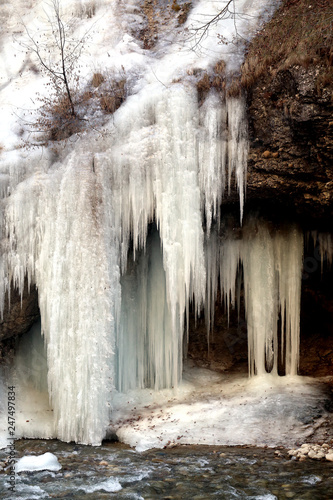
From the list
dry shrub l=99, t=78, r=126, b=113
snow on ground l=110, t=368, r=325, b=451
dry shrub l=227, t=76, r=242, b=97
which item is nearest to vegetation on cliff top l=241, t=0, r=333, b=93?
dry shrub l=227, t=76, r=242, b=97

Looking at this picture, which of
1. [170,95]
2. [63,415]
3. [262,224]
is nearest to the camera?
[63,415]

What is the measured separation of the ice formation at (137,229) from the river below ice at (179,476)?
1.13 metres

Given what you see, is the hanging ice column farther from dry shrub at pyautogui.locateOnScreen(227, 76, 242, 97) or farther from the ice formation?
dry shrub at pyautogui.locateOnScreen(227, 76, 242, 97)

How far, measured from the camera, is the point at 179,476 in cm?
596

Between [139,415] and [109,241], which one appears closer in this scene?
[109,241]

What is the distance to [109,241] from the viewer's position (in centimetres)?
820

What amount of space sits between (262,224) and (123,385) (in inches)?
160

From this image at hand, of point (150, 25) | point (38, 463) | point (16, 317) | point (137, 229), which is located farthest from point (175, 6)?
point (38, 463)

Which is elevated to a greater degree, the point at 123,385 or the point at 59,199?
the point at 59,199

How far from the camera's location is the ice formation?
7.86 m

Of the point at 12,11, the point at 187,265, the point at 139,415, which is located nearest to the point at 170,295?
the point at 187,265

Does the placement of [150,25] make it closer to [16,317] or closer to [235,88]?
[235,88]

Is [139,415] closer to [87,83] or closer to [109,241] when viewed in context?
[109,241]

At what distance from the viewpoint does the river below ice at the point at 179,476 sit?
5367 millimetres
